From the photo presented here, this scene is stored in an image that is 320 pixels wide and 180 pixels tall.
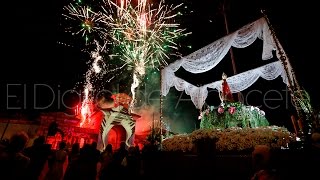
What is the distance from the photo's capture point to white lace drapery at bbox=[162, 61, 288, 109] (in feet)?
34.0

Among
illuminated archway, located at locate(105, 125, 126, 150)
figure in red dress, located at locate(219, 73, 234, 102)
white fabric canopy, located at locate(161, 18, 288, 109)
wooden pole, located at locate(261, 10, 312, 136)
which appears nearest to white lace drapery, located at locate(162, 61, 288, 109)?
white fabric canopy, located at locate(161, 18, 288, 109)

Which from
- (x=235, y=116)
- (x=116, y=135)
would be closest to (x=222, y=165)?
(x=235, y=116)

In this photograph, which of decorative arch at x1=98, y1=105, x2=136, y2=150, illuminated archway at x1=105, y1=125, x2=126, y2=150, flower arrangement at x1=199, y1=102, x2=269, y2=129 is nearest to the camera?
flower arrangement at x1=199, y1=102, x2=269, y2=129

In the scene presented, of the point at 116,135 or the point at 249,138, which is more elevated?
the point at 249,138

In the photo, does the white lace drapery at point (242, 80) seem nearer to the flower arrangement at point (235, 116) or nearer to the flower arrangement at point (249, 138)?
the flower arrangement at point (235, 116)

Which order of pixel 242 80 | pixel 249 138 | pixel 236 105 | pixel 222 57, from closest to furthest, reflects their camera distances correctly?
pixel 249 138 < pixel 236 105 < pixel 222 57 < pixel 242 80

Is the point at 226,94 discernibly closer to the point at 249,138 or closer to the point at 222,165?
the point at 249,138

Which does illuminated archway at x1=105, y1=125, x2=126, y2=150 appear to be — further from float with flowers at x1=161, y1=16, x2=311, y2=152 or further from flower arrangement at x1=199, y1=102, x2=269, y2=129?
flower arrangement at x1=199, y1=102, x2=269, y2=129

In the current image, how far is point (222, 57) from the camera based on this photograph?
438 inches

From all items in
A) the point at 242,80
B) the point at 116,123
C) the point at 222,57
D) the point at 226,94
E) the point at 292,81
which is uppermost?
the point at 222,57

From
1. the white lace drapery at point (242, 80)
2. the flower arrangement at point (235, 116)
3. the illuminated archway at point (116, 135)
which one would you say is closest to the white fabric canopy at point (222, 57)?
the white lace drapery at point (242, 80)

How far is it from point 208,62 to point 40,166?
8.79m

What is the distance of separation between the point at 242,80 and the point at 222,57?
1703 millimetres

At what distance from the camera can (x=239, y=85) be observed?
11.9 metres
